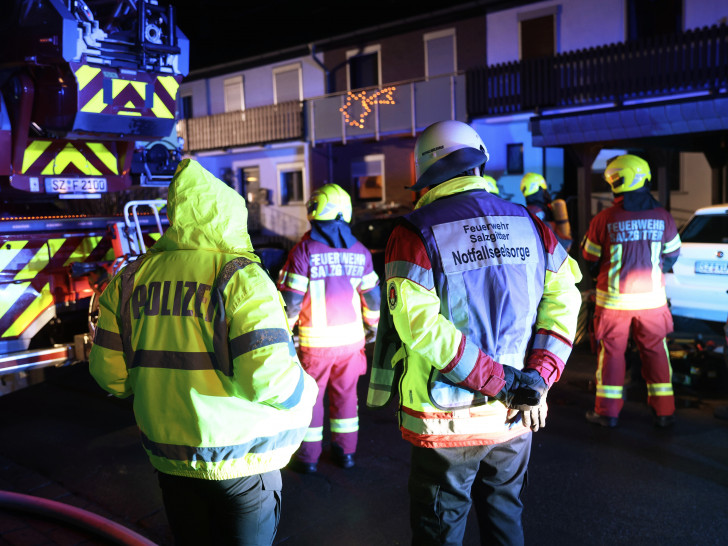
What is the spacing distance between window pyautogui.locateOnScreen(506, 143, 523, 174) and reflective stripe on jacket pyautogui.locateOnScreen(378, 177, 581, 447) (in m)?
16.0

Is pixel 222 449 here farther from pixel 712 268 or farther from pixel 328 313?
pixel 712 268

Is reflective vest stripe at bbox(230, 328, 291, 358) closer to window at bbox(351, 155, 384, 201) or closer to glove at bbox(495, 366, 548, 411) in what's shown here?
glove at bbox(495, 366, 548, 411)

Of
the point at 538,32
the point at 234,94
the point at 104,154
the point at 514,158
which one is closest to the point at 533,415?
the point at 104,154

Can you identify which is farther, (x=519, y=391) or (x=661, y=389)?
(x=661, y=389)

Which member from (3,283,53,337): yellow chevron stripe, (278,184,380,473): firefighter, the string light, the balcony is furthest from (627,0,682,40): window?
(3,283,53,337): yellow chevron stripe

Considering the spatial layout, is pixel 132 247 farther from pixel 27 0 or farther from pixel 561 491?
pixel 561 491

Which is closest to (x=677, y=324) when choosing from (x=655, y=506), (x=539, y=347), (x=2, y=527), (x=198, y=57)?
(x=655, y=506)

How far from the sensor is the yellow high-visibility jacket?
2168mm

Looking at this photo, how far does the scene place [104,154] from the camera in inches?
243

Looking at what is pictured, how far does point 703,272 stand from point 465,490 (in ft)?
18.4

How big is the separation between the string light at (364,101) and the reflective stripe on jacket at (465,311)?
17.1 m

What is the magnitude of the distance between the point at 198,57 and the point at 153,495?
2322 cm

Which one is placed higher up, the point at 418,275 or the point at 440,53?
the point at 440,53

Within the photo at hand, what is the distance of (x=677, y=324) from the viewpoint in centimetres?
782
